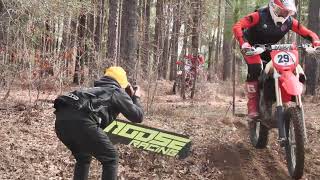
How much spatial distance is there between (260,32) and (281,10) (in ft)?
1.85

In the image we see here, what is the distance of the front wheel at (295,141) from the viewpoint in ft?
18.5

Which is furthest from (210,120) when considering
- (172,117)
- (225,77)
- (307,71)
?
(225,77)

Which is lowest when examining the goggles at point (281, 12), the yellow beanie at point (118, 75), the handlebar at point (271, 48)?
the yellow beanie at point (118, 75)

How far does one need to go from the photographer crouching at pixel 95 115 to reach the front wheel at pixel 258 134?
2.44 metres

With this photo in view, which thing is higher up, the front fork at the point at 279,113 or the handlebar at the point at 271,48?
the handlebar at the point at 271,48

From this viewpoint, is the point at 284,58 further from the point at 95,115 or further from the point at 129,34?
the point at 129,34

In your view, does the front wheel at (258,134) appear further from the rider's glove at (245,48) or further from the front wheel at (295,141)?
the rider's glove at (245,48)

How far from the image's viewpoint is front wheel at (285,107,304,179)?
18.5 ft

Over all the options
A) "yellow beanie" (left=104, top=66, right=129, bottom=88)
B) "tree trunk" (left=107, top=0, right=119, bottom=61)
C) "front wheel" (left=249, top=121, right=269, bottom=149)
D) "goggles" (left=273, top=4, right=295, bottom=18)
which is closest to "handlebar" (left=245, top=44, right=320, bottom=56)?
"goggles" (left=273, top=4, right=295, bottom=18)

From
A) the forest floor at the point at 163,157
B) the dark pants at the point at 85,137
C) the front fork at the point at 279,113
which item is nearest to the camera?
the dark pants at the point at 85,137

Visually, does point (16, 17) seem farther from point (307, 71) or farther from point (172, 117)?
point (307, 71)

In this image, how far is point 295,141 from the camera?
18.8 feet

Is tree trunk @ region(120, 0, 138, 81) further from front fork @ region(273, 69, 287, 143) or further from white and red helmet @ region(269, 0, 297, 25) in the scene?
front fork @ region(273, 69, 287, 143)

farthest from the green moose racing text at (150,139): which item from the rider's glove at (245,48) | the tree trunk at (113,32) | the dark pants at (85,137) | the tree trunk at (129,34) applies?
the tree trunk at (113,32)
